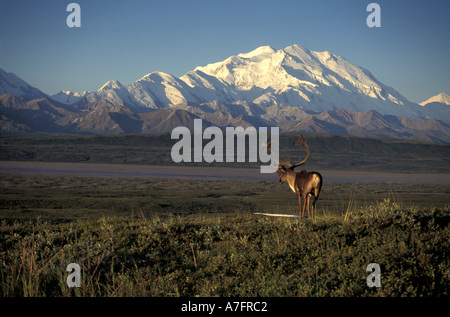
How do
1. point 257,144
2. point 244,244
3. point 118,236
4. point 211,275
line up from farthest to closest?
point 257,144, point 118,236, point 244,244, point 211,275

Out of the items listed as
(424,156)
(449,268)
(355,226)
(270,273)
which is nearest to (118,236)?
(270,273)

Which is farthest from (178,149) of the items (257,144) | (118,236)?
(118,236)

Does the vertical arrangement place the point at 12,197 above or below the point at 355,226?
below

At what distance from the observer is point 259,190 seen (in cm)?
4741

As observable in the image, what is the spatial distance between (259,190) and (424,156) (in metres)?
83.9

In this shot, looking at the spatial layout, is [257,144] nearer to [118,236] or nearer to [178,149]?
[178,149]

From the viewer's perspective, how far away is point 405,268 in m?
7.17

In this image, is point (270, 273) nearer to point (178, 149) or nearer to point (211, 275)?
point (211, 275)

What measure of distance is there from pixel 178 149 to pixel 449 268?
103 metres

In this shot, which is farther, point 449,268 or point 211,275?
point 211,275
